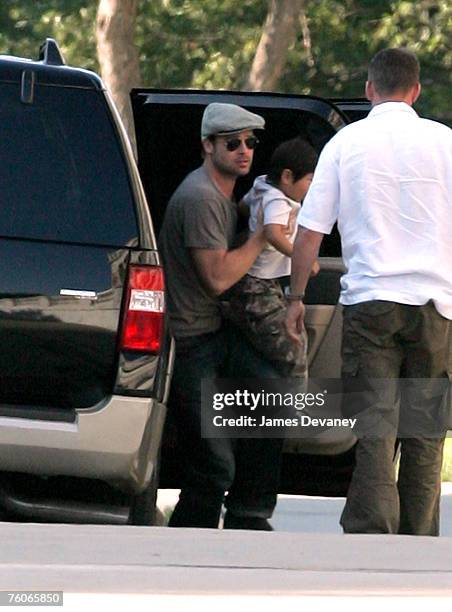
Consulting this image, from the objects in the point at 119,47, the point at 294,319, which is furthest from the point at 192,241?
the point at 119,47

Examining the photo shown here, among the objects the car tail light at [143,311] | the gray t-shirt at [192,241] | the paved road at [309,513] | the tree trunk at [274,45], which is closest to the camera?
the car tail light at [143,311]

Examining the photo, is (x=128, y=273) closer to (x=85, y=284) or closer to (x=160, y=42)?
(x=85, y=284)

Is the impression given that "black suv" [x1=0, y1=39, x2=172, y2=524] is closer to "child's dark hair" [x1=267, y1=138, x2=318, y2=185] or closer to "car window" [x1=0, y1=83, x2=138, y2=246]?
"car window" [x1=0, y1=83, x2=138, y2=246]

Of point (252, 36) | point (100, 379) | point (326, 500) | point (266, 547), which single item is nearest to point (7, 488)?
point (100, 379)

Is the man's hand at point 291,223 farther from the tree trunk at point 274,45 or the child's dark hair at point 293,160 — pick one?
the tree trunk at point 274,45

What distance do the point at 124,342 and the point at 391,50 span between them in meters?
1.53

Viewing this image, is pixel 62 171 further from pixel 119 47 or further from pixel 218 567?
pixel 119 47

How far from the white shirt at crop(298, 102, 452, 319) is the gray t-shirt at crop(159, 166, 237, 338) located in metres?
0.66

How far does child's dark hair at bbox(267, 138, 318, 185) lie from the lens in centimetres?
688

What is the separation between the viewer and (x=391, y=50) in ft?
20.9

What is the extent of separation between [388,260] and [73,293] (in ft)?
3.96

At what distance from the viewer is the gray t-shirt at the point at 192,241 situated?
6867 millimetres

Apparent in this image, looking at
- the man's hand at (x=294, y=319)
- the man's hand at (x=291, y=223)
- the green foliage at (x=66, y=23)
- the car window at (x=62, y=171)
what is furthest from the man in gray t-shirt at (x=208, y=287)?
the green foliage at (x=66, y=23)

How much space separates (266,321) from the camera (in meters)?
6.86
